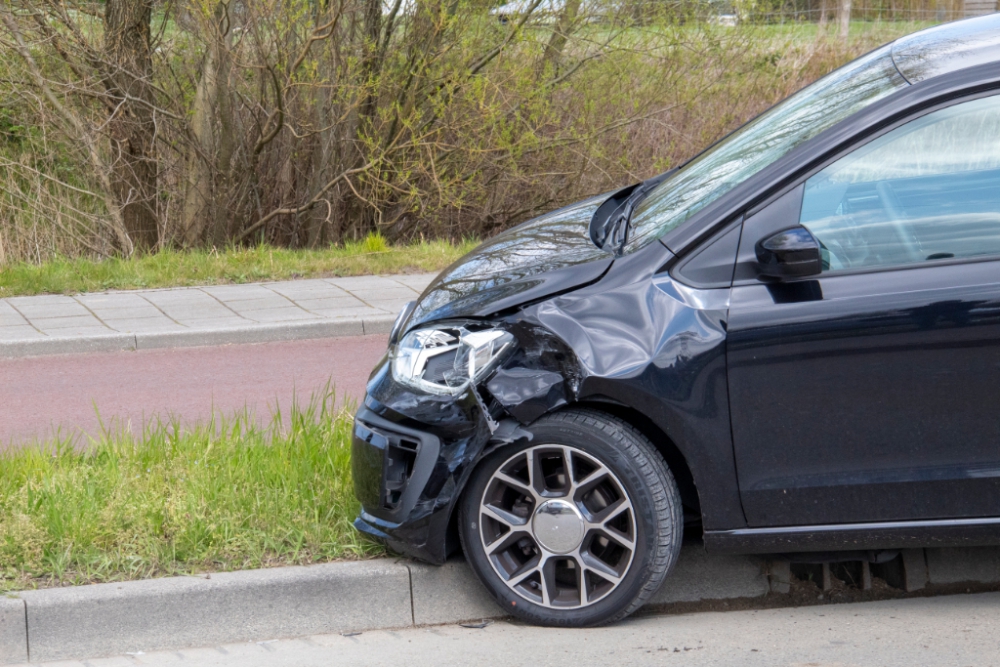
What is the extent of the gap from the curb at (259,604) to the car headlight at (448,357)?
2.11 feet

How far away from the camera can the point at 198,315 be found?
8.59 m

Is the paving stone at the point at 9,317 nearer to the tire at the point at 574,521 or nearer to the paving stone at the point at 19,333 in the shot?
the paving stone at the point at 19,333

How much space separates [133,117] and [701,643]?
10.4 metres

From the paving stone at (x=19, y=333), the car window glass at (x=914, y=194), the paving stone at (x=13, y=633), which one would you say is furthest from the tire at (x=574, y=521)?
the paving stone at (x=19, y=333)

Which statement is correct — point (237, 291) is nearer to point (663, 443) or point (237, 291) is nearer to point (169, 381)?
point (169, 381)

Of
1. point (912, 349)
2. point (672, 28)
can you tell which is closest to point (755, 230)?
point (912, 349)

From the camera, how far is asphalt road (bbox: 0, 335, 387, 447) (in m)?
6.39

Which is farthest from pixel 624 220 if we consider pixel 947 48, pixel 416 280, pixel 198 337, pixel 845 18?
pixel 845 18

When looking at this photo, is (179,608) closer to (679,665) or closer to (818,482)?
(679,665)

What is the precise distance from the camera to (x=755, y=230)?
11.9ft

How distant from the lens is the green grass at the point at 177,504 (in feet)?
13.1

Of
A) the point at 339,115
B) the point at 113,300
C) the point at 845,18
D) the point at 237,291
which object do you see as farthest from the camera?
the point at 845,18

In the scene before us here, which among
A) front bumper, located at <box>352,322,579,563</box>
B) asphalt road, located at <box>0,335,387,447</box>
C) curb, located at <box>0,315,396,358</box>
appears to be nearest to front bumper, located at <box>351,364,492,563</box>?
front bumper, located at <box>352,322,579,563</box>

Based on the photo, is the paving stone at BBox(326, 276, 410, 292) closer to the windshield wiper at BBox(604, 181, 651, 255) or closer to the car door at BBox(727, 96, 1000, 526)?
the windshield wiper at BBox(604, 181, 651, 255)
